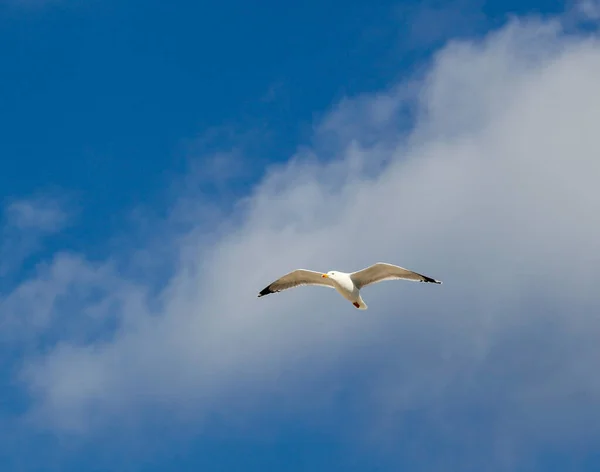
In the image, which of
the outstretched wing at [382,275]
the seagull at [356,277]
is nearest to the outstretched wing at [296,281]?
the seagull at [356,277]

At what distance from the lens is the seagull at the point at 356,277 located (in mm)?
42938

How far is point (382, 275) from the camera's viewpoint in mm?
43562

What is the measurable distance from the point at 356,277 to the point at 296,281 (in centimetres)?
350

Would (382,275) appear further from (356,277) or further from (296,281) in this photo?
(296,281)

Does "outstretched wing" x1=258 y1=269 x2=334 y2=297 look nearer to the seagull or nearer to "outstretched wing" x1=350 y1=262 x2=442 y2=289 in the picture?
the seagull

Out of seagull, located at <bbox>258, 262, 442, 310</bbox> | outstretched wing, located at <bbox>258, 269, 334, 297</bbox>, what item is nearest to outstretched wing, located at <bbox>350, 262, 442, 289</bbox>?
seagull, located at <bbox>258, 262, 442, 310</bbox>

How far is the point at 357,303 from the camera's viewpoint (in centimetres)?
4394

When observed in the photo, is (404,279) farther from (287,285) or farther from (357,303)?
(287,285)

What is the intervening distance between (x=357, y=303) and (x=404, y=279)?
2545 millimetres

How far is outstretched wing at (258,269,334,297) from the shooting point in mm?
44594

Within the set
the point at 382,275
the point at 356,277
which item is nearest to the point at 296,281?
the point at 356,277

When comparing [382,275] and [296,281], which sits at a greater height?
[296,281]

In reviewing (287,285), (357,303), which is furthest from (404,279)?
(287,285)

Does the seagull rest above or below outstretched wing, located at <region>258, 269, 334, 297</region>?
below
